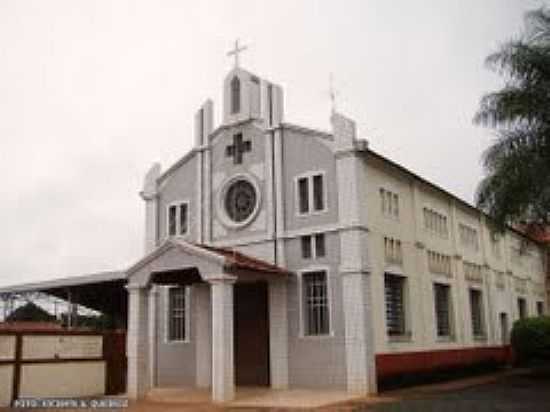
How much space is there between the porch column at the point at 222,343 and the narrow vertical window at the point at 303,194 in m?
3.95

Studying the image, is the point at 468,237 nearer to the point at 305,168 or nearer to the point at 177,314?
the point at 305,168

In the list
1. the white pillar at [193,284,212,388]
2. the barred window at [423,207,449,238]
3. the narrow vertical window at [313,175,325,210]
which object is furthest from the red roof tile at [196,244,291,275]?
the barred window at [423,207,449,238]

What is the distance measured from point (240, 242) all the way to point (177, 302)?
3.47 meters

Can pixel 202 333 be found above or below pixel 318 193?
below

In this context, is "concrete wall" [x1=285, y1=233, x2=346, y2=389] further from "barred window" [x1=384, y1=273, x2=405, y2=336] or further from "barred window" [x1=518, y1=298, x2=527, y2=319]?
"barred window" [x1=518, y1=298, x2=527, y2=319]

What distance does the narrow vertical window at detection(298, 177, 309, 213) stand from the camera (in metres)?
20.3

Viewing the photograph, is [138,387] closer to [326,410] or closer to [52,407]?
[52,407]

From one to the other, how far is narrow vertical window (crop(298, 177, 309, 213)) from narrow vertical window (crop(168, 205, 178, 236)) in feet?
17.4

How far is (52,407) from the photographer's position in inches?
642

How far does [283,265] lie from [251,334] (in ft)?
9.11

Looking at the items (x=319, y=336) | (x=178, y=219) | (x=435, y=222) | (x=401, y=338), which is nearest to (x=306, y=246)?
(x=319, y=336)

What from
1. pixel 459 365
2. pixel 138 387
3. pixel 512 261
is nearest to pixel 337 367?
pixel 138 387

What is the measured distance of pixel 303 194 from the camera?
20.5 metres

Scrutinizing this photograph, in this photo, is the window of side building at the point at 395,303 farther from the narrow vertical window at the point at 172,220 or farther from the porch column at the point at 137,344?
the narrow vertical window at the point at 172,220
